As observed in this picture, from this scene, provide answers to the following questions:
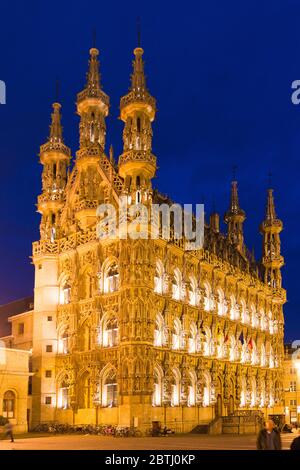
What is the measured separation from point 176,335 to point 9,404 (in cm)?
1683

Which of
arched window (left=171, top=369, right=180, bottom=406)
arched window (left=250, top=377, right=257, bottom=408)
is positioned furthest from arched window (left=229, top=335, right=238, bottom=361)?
arched window (left=171, top=369, right=180, bottom=406)

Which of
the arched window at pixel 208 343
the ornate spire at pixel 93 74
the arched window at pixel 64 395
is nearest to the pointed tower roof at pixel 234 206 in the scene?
the arched window at pixel 208 343

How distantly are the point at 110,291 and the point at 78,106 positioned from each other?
20.2 metres

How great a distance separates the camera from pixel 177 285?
66.4m

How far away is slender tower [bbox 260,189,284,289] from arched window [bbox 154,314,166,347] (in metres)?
34.0

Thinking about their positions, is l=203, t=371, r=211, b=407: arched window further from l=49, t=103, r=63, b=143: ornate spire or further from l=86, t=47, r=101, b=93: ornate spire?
l=86, t=47, r=101, b=93: ornate spire

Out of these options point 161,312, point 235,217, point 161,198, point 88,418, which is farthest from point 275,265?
point 88,418

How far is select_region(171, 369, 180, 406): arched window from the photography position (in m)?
63.3

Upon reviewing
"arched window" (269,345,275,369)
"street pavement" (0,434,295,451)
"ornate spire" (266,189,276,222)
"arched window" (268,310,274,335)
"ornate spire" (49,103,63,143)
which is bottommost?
"street pavement" (0,434,295,451)

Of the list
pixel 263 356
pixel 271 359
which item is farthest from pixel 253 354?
pixel 271 359

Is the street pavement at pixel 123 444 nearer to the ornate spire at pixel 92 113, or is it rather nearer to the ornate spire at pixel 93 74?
the ornate spire at pixel 92 113

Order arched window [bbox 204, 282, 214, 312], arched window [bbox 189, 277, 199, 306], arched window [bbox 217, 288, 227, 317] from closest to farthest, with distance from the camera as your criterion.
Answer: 1. arched window [bbox 189, 277, 199, 306]
2. arched window [bbox 204, 282, 214, 312]
3. arched window [bbox 217, 288, 227, 317]

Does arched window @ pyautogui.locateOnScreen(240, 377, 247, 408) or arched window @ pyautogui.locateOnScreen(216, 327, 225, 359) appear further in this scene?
arched window @ pyautogui.locateOnScreen(240, 377, 247, 408)
